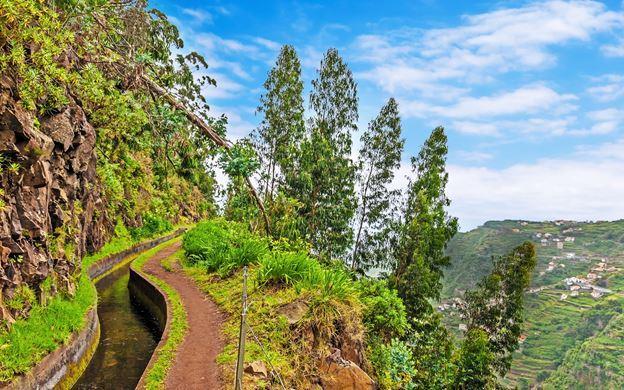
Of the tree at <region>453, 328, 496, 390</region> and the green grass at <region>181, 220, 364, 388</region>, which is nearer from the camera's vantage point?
the green grass at <region>181, 220, 364, 388</region>

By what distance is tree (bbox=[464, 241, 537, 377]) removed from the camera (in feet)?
87.8

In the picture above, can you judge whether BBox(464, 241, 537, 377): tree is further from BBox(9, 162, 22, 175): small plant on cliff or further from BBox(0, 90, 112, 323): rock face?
BBox(9, 162, 22, 175): small plant on cliff

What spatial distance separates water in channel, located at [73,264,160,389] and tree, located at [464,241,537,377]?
2062 centimetres

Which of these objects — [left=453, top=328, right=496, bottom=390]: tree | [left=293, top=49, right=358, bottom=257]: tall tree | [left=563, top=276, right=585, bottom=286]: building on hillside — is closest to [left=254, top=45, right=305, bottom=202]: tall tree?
[left=293, top=49, right=358, bottom=257]: tall tree

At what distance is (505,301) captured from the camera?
90.0ft

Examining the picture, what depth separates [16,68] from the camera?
7.73m

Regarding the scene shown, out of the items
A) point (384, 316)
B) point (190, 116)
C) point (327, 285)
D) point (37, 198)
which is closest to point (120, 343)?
point (37, 198)

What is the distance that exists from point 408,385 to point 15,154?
9.10 meters

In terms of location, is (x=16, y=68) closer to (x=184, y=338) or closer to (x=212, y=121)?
(x=212, y=121)

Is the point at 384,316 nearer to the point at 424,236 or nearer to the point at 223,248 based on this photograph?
the point at 223,248

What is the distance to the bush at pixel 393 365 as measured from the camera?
937cm

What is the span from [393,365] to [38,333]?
7.20 meters

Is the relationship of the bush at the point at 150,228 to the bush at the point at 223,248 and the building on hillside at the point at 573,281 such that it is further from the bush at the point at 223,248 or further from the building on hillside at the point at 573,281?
the building on hillside at the point at 573,281

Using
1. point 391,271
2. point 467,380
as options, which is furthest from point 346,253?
point 467,380
